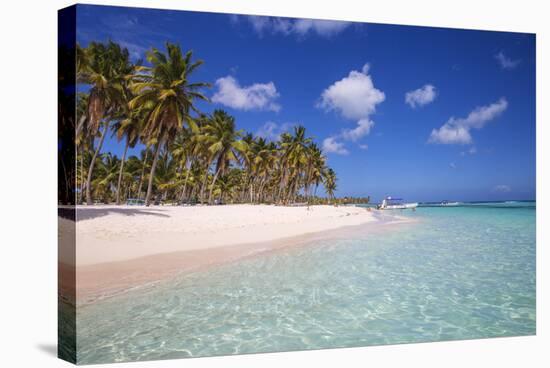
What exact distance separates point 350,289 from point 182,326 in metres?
2.45

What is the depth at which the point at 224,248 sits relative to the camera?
23.8 ft

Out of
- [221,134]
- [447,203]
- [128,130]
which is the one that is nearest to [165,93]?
[128,130]

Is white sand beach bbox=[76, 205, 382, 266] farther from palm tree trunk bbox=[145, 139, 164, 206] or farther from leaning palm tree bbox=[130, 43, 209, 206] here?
leaning palm tree bbox=[130, 43, 209, 206]

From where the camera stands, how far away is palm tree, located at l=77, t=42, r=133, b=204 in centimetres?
516

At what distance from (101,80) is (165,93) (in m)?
1.04

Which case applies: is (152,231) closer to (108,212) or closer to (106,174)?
(108,212)

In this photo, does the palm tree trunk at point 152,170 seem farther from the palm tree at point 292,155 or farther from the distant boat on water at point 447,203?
the distant boat on water at point 447,203

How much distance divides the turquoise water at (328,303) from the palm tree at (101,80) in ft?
5.78

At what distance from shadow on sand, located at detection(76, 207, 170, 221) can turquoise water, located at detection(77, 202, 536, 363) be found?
3.54 feet

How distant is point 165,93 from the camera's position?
633 centimetres

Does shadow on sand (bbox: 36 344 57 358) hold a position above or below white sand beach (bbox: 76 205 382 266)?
below

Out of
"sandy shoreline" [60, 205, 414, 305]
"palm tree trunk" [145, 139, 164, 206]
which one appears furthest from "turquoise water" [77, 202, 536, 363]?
"palm tree trunk" [145, 139, 164, 206]

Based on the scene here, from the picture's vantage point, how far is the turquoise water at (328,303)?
541cm
